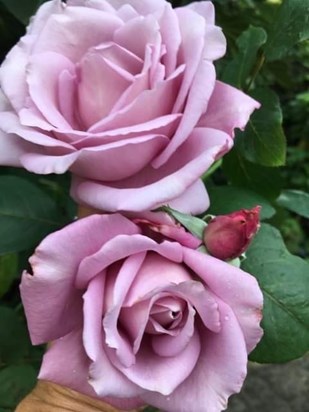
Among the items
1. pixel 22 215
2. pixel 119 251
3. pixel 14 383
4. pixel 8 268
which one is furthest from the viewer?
pixel 8 268

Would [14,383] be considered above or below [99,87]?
below

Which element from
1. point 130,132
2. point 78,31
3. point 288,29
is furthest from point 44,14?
point 288,29

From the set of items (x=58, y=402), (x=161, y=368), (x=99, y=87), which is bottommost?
(x=58, y=402)

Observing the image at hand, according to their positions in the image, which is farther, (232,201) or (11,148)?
(232,201)

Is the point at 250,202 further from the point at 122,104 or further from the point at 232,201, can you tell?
the point at 122,104

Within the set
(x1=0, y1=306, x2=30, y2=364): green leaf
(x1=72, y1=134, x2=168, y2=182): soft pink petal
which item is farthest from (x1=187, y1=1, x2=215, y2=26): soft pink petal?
(x1=0, y1=306, x2=30, y2=364): green leaf

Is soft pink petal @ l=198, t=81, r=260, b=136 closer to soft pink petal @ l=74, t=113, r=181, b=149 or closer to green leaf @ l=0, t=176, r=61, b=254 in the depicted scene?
soft pink petal @ l=74, t=113, r=181, b=149

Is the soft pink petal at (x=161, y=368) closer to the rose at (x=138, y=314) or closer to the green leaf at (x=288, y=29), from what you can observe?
the rose at (x=138, y=314)
